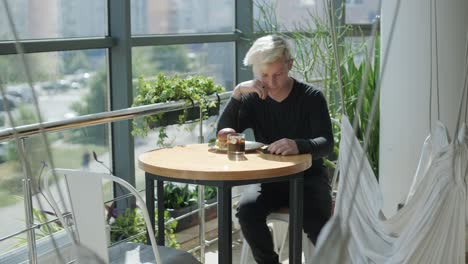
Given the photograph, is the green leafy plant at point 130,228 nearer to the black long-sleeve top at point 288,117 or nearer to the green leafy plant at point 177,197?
the green leafy plant at point 177,197

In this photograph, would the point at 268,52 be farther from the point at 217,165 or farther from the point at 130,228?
the point at 130,228

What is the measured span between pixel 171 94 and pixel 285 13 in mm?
1906

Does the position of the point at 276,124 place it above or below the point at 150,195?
above

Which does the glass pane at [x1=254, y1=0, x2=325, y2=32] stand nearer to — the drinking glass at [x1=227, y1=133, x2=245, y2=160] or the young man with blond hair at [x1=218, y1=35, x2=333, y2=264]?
the young man with blond hair at [x1=218, y1=35, x2=333, y2=264]

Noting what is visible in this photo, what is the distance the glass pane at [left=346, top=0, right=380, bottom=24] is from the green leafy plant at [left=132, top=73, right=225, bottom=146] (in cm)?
195

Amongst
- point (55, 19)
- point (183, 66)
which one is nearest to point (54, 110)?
point (55, 19)

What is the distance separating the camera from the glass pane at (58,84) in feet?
11.1

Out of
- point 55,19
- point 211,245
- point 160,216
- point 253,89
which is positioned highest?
point 55,19

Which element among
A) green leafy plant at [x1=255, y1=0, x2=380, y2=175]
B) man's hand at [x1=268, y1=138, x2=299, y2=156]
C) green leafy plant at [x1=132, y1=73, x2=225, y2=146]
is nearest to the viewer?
man's hand at [x1=268, y1=138, x2=299, y2=156]

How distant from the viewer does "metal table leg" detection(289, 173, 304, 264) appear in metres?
2.71

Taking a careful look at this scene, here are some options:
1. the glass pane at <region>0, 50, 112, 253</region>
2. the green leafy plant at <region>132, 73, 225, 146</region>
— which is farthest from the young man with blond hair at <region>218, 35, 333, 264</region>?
the glass pane at <region>0, 50, 112, 253</region>

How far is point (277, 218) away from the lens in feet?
9.89

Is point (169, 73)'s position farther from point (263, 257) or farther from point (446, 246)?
point (446, 246)

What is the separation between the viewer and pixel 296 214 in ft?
9.00
